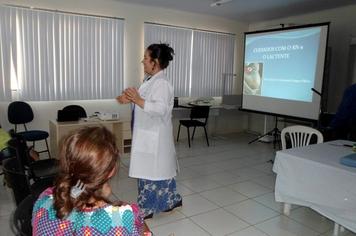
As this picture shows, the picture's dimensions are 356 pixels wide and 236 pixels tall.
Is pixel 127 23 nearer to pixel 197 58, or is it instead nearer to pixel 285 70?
pixel 197 58

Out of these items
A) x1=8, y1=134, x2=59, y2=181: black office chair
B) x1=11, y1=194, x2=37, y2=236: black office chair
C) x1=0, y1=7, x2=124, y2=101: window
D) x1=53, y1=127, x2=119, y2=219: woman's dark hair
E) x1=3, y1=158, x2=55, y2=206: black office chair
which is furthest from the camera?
x1=0, y1=7, x2=124, y2=101: window

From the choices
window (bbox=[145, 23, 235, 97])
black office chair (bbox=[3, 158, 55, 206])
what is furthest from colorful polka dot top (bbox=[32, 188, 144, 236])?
window (bbox=[145, 23, 235, 97])

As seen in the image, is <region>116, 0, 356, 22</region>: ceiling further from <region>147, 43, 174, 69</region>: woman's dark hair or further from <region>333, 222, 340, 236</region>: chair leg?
<region>333, 222, 340, 236</region>: chair leg

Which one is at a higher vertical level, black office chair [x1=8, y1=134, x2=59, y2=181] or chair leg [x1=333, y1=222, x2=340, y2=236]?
black office chair [x1=8, y1=134, x2=59, y2=181]

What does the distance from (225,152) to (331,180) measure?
117 inches

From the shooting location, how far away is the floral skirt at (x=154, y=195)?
104 inches

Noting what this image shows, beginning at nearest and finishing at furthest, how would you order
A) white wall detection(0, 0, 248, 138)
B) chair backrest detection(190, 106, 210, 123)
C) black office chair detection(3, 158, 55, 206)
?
black office chair detection(3, 158, 55, 206)
white wall detection(0, 0, 248, 138)
chair backrest detection(190, 106, 210, 123)

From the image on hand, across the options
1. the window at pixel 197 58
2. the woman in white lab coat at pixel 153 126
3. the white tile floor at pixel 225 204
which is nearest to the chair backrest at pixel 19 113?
the white tile floor at pixel 225 204

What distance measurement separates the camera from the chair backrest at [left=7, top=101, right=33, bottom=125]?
4.22 m

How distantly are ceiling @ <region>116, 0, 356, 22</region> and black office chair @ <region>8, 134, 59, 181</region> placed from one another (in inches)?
130

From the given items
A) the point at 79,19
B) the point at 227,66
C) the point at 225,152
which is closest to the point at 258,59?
the point at 227,66

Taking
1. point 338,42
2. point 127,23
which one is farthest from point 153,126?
point 338,42

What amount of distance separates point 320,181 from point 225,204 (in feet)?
3.53

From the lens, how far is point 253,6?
5230mm
